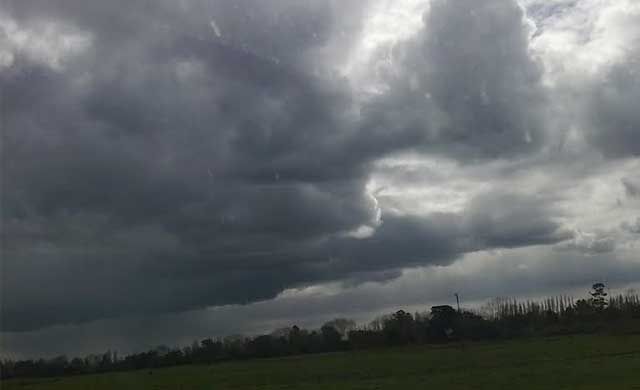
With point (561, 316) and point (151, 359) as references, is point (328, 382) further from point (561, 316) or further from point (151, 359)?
point (561, 316)

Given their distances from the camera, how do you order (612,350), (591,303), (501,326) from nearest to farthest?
1. (612,350)
2. (501,326)
3. (591,303)

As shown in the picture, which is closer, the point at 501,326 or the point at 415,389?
the point at 415,389

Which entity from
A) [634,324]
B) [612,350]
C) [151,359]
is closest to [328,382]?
[612,350]

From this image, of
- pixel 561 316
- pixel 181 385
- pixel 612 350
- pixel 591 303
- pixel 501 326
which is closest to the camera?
pixel 181 385

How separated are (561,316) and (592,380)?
120099 millimetres

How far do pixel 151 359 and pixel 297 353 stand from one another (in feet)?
94.1

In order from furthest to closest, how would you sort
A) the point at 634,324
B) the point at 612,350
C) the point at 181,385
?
the point at 634,324, the point at 612,350, the point at 181,385

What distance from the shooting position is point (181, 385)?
71125 millimetres

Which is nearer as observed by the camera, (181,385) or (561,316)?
(181,385)

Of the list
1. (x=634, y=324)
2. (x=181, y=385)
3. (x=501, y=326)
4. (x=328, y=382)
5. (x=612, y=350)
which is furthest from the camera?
→ (x=501, y=326)

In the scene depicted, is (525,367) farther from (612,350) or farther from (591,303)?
(591,303)

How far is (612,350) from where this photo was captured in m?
79.0

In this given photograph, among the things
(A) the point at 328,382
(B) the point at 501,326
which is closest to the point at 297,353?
(B) the point at 501,326

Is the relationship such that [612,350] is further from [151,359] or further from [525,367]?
[151,359]
